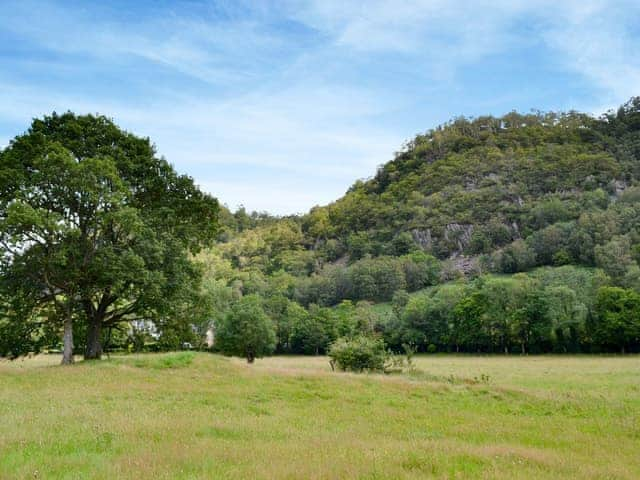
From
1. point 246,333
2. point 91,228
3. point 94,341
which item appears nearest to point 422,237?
point 246,333

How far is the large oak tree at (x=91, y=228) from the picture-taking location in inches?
1009

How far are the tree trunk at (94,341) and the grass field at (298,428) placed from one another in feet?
17.7

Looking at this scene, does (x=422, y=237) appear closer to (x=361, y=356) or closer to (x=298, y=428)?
(x=361, y=356)

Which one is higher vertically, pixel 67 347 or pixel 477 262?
pixel 477 262

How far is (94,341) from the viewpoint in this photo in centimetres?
2998

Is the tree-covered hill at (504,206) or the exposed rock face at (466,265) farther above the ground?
the tree-covered hill at (504,206)

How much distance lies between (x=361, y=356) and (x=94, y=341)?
53.1 ft

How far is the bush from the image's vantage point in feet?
99.1

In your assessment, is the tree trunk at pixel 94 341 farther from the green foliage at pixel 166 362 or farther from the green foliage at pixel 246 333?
the green foliage at pixel 246 333

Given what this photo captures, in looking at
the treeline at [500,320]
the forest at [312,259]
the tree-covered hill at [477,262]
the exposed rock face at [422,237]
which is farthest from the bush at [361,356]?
the exposed rock face at [422,237]

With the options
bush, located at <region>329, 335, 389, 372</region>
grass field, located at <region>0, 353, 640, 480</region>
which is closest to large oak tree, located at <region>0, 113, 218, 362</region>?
grass field, located at <region>0, 353, 640, 480</region>

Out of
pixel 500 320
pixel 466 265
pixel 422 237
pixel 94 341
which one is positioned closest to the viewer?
pixel 94 341

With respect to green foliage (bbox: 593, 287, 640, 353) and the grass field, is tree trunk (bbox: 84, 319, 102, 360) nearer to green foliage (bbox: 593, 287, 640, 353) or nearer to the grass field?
the grass field

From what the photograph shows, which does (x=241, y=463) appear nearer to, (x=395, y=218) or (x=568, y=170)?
(x=395, y=218)
